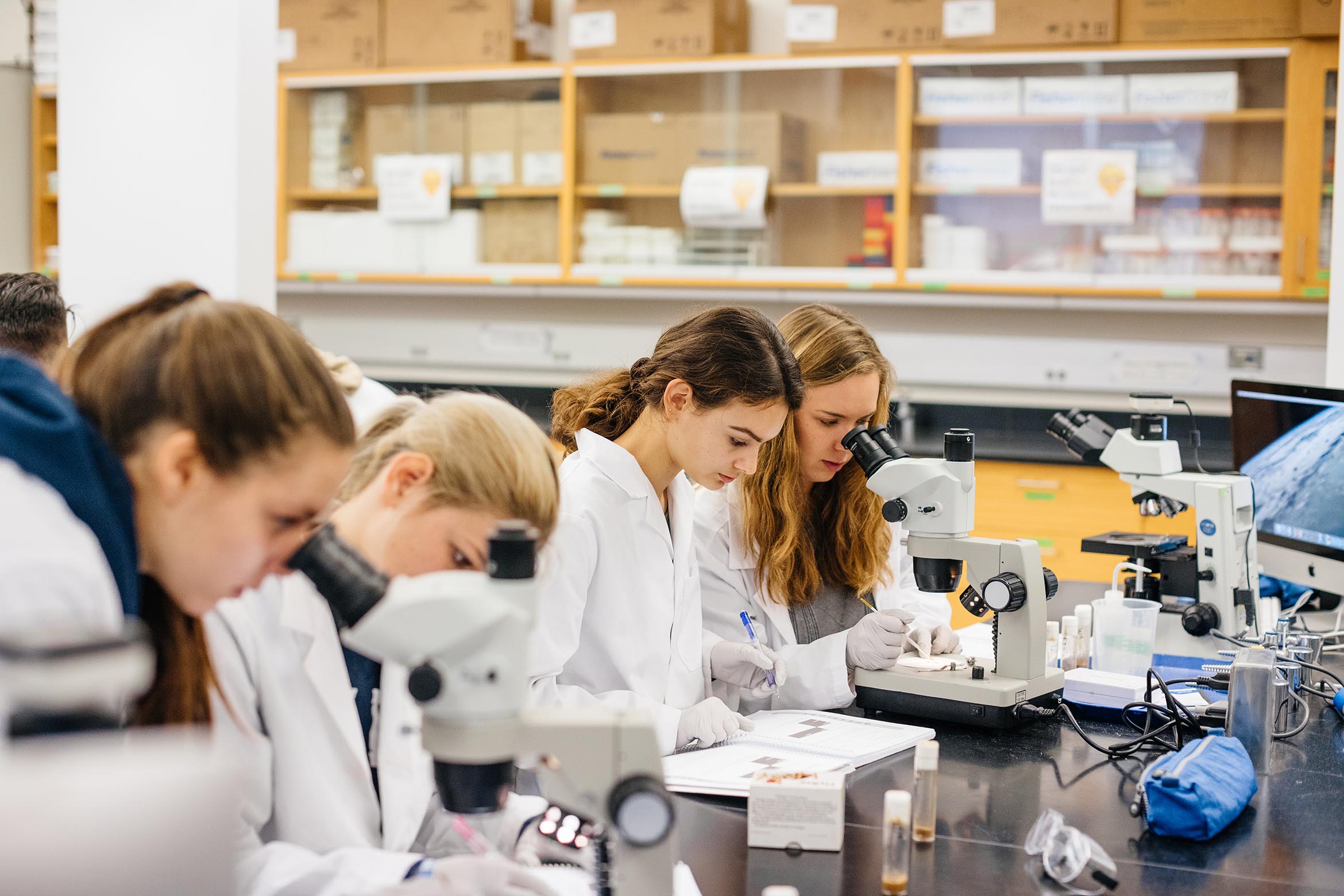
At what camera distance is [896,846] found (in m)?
1.30

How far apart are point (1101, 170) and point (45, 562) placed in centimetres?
399

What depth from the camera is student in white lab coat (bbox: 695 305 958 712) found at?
7.31 ft

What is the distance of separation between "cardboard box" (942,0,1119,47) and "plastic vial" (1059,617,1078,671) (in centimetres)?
262

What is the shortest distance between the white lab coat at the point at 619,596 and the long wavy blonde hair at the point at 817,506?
21 cm

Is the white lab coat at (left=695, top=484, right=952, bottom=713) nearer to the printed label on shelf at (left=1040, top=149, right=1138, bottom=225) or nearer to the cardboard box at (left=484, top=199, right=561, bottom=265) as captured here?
the printed label on shelf at (left=1040, top=149, right=1138, bottom=225)

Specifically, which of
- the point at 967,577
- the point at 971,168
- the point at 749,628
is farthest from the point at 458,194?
the point at 967,577

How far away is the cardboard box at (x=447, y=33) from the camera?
4699 millimetres

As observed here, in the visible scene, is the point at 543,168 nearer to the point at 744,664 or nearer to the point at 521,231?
the point at 521,231

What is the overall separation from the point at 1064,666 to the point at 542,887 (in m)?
1.33

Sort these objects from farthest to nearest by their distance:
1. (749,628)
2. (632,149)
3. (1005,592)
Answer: (632,149)
(749,628)
(1005,592)

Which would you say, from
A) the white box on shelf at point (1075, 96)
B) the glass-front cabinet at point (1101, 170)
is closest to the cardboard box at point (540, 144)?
the glass-front cabinet at point (1101, 170)

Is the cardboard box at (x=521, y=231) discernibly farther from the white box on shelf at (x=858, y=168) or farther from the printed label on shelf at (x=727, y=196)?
the white box on shelf at (x=858, y=168)

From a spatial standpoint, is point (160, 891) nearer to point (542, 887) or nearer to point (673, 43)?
point (542, 887)

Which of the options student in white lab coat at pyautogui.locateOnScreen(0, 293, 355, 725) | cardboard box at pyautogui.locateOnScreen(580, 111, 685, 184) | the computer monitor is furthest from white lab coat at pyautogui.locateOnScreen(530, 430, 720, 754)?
cardboard box at pyautogui.locateOnScreen(580, 111, 685, 184)
